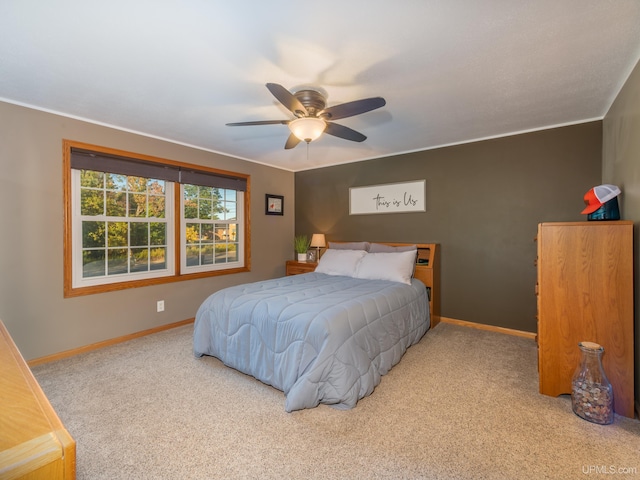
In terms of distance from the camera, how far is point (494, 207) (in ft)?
12.0

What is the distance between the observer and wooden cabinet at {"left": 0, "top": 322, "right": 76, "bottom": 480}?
0.46 metres

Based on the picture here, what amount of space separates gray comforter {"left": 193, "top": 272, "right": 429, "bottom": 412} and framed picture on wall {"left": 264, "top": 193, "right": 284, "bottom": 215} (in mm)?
2033

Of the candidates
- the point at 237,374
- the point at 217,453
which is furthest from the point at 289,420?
the point at 237,374

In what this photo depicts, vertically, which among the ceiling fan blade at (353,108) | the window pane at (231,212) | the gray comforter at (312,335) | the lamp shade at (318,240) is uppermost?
the ceiling fan blade at (353,108)

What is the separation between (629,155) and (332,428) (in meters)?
2.85

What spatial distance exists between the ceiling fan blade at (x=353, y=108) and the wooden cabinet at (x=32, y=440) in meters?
2.01

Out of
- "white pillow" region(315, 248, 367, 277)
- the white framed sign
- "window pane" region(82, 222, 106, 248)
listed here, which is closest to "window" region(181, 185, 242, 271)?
"window pane" region(82, 222, 106, 248)

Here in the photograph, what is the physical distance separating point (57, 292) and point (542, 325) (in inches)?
165

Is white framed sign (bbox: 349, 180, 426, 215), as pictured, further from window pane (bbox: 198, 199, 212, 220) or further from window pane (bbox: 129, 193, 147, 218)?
window pane (bbox: 129, 193, 147, 218)

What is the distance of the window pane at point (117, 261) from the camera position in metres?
3.35

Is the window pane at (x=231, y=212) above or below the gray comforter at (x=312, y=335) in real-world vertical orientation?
above

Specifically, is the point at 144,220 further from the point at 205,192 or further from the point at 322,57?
the point at 322,57

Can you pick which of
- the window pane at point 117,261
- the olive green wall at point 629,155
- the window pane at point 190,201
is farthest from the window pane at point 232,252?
the olive green wall at point 629,155

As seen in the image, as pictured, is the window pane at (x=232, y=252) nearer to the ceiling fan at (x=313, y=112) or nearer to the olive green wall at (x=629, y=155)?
the ceiling fan at (x=313, y=112)
